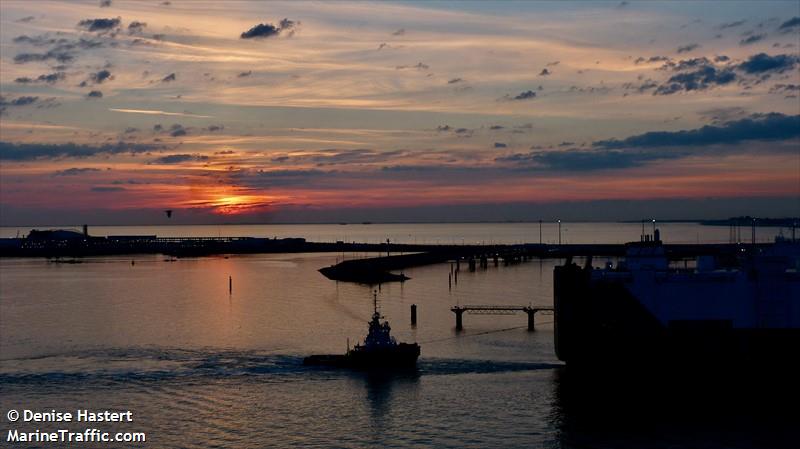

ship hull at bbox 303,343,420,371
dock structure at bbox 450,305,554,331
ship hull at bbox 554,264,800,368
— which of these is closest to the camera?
ship hull at bbox 554,264,800,368

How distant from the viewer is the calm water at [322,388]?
35.2m

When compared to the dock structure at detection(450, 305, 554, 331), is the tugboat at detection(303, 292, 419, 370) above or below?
below

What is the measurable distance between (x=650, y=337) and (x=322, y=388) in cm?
1641

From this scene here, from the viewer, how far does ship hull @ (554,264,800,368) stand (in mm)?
41438

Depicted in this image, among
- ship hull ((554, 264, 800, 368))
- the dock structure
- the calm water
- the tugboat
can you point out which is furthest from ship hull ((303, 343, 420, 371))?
the dock structure

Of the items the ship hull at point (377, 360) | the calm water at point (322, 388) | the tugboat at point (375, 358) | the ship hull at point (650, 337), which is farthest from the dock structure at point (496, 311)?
the ship hull at point (650, 337)

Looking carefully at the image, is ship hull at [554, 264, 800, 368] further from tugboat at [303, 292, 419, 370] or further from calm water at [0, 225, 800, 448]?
tugboat at [303, 292, 419, 370]

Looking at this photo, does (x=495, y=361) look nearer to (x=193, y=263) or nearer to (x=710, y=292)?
(x=710, y=292)

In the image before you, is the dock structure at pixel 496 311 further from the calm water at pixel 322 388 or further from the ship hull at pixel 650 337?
the ship hull at pixel 650 337

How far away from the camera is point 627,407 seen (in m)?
39.2

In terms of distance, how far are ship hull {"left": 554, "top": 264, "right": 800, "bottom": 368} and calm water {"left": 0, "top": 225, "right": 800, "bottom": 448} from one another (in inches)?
68.1

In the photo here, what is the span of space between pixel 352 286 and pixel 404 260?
46.1m

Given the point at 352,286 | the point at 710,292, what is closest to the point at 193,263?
the point at 352,286

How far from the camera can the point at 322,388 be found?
141ft
